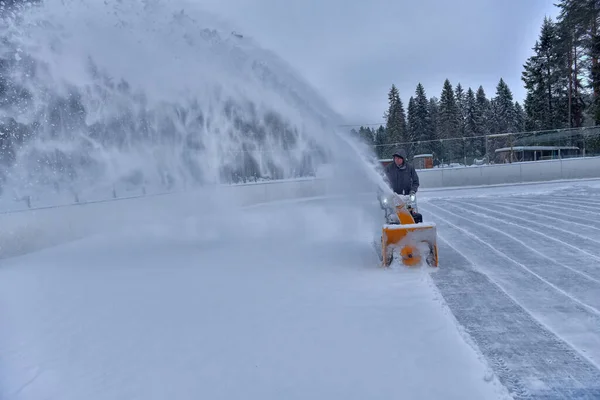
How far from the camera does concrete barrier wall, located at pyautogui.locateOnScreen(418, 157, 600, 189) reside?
89.6 feet

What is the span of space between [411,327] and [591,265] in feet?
13.2

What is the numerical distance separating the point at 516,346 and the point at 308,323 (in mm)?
2041

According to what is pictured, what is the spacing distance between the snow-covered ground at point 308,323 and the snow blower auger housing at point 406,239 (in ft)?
1.00

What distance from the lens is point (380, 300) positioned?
547cm

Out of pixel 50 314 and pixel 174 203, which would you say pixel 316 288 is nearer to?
pixel 50 314

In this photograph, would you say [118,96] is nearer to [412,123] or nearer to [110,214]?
[110,214]

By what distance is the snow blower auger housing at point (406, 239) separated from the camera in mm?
6773

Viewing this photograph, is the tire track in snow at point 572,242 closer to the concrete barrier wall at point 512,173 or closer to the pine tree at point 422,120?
the concrete barrier wall at point 512,173

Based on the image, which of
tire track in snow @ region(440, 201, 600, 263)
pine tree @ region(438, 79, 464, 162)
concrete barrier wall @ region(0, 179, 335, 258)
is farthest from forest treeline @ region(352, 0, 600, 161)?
tire track in snow @ region(440, 201, 600, 263)

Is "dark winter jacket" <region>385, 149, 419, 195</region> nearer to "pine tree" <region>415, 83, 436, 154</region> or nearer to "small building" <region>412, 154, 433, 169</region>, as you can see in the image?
"small building" <region>412, 154, 433, 169</region>

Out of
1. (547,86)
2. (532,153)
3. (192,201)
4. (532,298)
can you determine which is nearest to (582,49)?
(547,86)

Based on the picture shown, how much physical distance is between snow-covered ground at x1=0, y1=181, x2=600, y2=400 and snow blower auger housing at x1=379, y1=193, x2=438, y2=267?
→ 0.30 metres

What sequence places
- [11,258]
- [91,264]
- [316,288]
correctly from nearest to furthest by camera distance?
[316,288], [91,264], [11,258]

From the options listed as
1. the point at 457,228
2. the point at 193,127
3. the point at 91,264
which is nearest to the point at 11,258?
the point at 91,264
